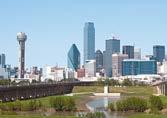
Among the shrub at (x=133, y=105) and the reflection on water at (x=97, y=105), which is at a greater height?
the shrub at (x=133, y=105)

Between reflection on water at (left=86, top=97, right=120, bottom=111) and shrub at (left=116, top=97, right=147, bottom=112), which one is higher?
shrub at (left=116, top=97, right=147, bottom=112)

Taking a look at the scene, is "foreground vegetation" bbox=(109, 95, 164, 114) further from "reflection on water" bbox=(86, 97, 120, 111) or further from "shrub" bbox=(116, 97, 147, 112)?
"reflection on water" bbox=(86, 97, 120, 111)

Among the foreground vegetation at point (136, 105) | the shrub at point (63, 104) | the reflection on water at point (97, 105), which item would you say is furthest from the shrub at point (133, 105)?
the shrub at point (63, 104)

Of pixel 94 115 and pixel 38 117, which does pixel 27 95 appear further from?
pixel 94 115

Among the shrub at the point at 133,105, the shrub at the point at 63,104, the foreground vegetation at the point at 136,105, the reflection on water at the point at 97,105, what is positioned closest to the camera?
the foreground vegetation at the point at 136,105

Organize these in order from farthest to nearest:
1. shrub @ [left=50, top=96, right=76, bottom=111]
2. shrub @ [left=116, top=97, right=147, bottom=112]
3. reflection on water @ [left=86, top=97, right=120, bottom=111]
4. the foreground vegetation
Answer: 1. reflection on water @ [left=86, top=97, right=120, bottom=111]
2. shrub @ [left=50, top=96, right=76, bottom=111]
3. shrub @ [left=116, top=97, right=147, bottom=112]
4. the foreground vegetation

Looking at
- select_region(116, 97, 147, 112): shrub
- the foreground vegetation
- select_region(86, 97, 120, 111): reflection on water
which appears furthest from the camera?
select_region(86, 97, 120, 111): reflection on water

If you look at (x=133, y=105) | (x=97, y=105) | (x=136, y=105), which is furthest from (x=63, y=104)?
(x=97, y=105)

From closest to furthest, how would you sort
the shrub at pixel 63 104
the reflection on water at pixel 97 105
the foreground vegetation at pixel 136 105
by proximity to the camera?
1. the foreground vegetation at pixel 136 105
2. the shrub at pixel 63 104
3. the reflection on water at pixel 97 105

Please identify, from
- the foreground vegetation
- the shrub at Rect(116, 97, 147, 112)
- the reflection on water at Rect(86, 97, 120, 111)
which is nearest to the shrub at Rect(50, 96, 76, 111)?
the reflection on water at Rect(86, 97, 120, 111)

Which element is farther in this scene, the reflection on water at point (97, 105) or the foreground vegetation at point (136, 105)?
the reflection on water at point (97, 105)

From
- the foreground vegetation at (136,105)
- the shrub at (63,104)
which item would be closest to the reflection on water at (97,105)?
the foreground vegetation at (136,105)

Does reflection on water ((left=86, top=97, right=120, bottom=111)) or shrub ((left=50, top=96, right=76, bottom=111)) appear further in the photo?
reflection on water ((left=86, top=97, right=120, bottom=111))

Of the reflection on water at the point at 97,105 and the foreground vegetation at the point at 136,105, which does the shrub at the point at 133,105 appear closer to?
the foreground vegetation at the point at 136,105
